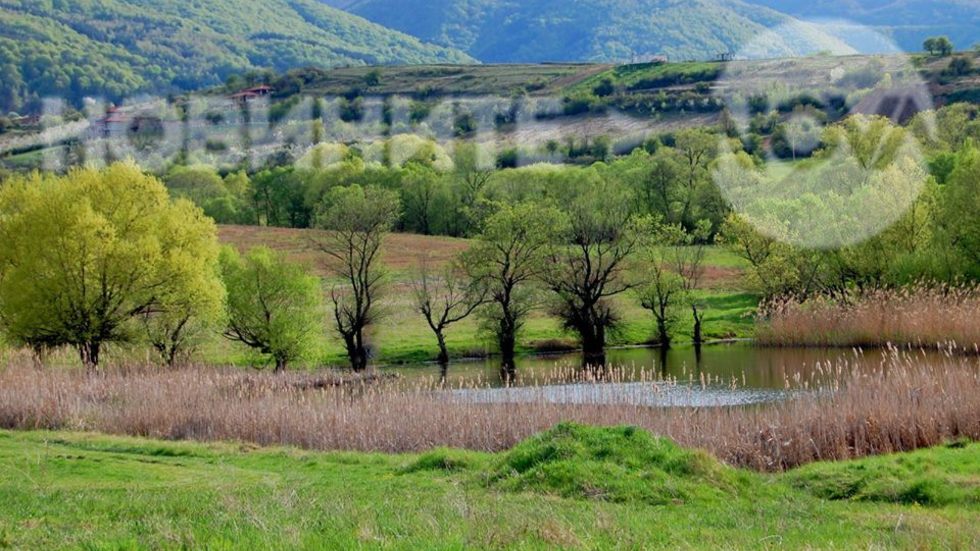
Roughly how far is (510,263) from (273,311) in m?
18.1

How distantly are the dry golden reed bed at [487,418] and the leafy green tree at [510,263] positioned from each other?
33.6 m

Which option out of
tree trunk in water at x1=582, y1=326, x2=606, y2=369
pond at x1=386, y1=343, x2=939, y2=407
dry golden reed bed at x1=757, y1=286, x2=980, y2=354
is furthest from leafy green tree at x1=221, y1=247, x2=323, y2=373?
dry golden reed bed at x1=757, y1=286, x2=980, y2=354

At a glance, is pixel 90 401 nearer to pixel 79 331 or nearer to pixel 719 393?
pixel 79 331

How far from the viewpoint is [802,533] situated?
14391 millimetres

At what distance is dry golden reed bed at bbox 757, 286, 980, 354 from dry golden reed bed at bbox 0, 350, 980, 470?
56.5ft

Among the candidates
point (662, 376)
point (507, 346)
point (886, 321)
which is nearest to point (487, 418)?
point (662, 376)

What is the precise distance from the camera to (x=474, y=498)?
705 inches

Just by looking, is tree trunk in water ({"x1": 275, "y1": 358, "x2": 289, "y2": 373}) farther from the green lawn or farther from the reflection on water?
the green lawn

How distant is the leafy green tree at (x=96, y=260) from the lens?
53312 millimetres

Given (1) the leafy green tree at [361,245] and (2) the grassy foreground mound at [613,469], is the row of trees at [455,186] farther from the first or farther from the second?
(2) the grassy foreground mound at [613,469]

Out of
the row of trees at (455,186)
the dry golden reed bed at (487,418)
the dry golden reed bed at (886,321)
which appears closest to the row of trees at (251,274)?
the dry golden reed bed at (886,321)

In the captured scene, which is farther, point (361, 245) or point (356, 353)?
point (361, 245)

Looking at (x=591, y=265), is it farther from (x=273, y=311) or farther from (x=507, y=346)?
(x=273, y=311)

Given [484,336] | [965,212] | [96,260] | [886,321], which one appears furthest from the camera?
[484,336]
